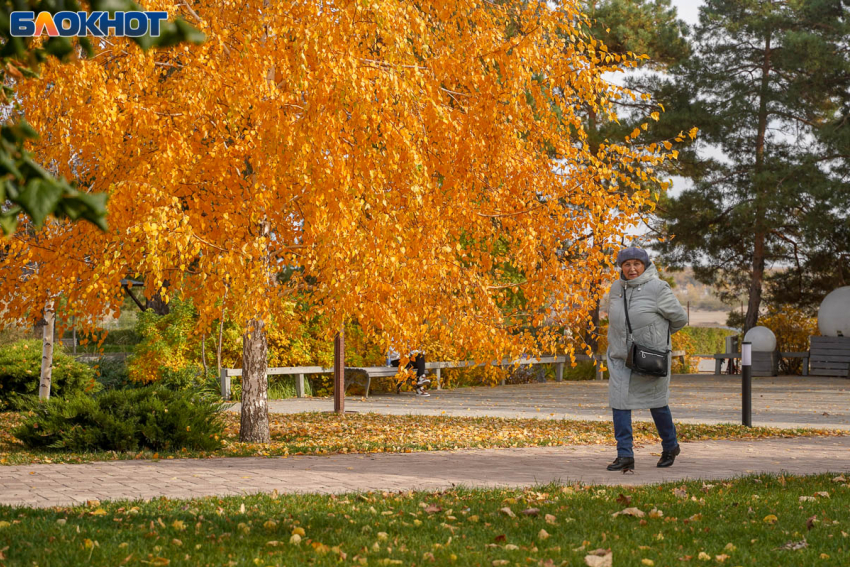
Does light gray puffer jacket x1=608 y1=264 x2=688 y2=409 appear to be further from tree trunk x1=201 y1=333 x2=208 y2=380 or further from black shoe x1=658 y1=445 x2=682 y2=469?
tree trunk x1=201 y1=333 x2=208 y2=380

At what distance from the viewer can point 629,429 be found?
7.17 metres

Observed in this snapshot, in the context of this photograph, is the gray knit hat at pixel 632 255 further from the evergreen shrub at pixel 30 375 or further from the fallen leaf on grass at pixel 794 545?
the evergreen shrub at pixel 30 375

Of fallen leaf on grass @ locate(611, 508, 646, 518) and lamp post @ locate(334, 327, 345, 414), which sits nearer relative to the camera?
fallen leaf on grass @ locate(611, 508, 646, 518)

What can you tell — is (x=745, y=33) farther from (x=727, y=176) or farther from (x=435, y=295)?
(x=435, y=295)

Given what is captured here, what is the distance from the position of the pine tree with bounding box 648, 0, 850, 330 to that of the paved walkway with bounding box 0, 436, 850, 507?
16.7 meters

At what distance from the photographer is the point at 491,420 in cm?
1293

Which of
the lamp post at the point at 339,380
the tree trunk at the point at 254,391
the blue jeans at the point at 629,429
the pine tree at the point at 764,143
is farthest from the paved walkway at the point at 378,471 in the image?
the pine tree at the point at 764,143

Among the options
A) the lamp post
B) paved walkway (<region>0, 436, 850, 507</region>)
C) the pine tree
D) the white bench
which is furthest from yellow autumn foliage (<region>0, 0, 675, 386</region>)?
the pine tree

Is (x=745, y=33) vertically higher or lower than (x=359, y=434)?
higher

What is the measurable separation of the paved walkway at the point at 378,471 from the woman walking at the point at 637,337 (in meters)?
0.43

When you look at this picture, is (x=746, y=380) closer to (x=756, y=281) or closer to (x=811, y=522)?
(x=811, y=522)

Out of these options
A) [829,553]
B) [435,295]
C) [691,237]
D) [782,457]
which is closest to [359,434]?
[435,295]

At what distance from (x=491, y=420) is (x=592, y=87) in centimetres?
558

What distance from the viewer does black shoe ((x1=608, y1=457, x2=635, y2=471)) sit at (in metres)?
7.21
